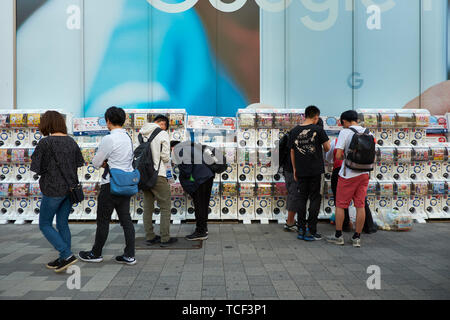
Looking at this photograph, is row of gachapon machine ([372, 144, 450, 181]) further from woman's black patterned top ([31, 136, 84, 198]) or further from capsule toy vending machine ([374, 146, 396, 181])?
woman's black patterned top ([31, 136, 84, 198])

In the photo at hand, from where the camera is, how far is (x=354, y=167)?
460 centimetres

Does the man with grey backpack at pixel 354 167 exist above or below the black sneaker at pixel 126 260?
above

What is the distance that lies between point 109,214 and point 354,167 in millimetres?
3421

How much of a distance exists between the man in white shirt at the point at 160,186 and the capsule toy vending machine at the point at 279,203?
2.28 meters

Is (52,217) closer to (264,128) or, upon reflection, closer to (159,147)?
(159,147)

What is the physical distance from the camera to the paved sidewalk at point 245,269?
322 cm

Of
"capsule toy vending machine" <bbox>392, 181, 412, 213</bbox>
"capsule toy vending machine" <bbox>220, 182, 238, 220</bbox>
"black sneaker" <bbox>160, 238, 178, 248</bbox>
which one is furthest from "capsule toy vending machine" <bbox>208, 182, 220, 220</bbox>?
"capsule toy vending machine" <bbox>392, 181, 412, 213</bbox>

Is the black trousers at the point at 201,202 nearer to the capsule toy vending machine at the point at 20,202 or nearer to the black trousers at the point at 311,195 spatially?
the black trousers at the point at 311,195

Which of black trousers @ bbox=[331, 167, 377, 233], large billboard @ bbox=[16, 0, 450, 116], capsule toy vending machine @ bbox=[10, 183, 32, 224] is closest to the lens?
black trousers @ bbox=[331, 167, 377, 233]

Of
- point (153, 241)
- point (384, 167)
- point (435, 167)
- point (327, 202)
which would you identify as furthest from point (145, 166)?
point (435, 167)

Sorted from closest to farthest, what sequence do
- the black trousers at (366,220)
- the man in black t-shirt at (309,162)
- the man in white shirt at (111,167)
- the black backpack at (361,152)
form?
the man in white shirt at (111,167), the black backpack at (361,152), the man in black t-shirt at (309,162), the black trousers at (366,220)

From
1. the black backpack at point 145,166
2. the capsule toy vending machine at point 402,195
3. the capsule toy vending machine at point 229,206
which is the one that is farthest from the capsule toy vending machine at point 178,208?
the capsule toy vending machine at point 402,195

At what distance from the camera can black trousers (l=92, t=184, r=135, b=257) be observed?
3.92 metres

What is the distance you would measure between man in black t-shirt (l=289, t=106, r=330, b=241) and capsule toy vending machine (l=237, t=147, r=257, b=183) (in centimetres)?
120
